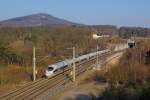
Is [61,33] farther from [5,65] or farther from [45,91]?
[45,91]

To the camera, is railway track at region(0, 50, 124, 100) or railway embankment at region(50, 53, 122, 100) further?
railway embankment at region(50, 53, 122, 100)

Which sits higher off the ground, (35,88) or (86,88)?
(35,88)

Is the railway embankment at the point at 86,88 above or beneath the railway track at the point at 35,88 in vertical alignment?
beneath

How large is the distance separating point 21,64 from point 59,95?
21.1 meters

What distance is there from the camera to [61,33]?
88.4 meters

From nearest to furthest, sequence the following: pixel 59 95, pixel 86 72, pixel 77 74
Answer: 1. pixel 59 95
2. pixel 77 74
3. pixel 86 72

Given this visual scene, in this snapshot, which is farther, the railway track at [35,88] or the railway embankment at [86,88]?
the railway embankment at [86,88]

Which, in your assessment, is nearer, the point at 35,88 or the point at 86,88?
the point at 35,88

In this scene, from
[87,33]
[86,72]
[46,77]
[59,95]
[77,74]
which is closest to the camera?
[59,95]

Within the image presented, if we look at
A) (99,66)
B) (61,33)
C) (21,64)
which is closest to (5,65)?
(21,64)

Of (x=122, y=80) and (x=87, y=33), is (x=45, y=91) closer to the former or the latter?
(x=122, y=80)

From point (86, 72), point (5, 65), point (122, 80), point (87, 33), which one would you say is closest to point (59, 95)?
point (122, 80)

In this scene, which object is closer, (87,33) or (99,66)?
(99,66)

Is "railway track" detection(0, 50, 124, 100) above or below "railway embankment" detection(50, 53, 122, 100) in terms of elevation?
above
